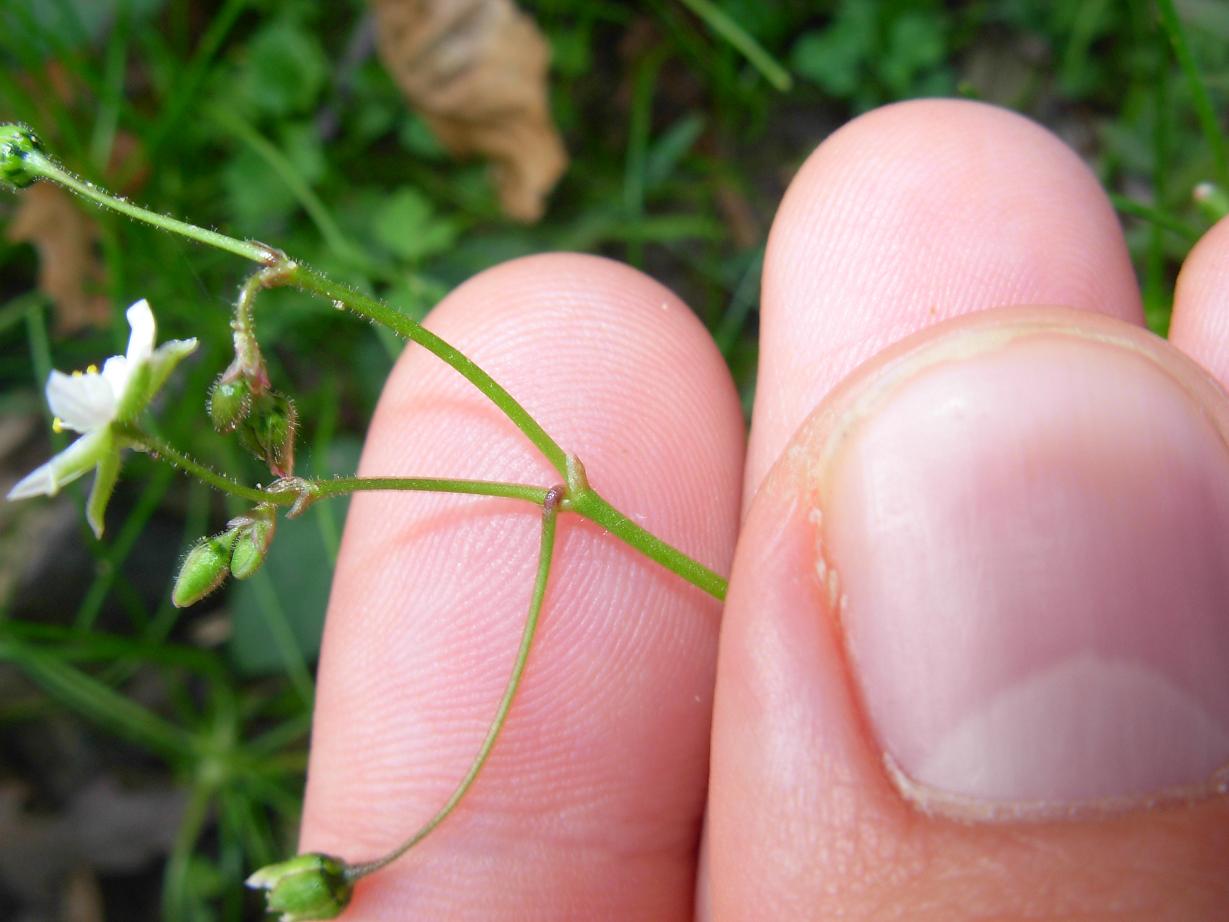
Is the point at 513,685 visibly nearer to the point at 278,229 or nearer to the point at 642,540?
the point at 642,540

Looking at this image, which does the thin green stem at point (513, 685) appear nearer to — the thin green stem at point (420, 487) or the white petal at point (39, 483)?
the thin green stem at point (420, 487)

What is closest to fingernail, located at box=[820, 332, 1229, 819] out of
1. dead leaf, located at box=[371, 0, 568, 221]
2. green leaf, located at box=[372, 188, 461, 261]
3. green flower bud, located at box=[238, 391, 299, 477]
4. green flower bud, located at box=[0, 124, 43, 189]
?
green flower bud, located at box=[238, 391, 299, 477]

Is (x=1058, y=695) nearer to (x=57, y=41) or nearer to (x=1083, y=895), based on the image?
(x=1083, y=895)

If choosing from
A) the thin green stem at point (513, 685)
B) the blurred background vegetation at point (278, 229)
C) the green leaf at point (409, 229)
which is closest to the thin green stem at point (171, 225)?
the thin green stem at point (513, 685)

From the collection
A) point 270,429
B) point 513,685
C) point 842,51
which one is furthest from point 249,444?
point 842,51

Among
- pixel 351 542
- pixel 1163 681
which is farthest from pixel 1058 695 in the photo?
pixel 351 542
